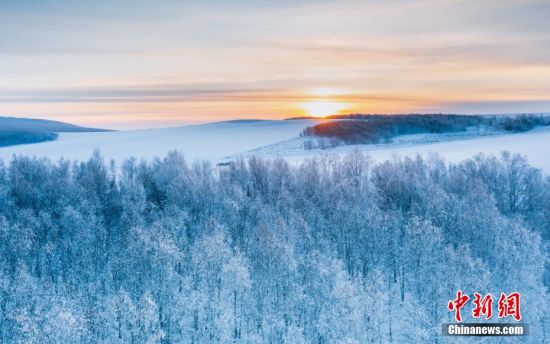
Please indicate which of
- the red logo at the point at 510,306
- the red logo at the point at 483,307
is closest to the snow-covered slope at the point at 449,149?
the red logo at the point at 510,306

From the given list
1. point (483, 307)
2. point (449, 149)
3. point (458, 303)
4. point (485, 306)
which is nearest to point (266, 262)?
point (458, 303)

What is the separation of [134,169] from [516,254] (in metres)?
88.7

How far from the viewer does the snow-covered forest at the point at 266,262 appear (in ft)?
144

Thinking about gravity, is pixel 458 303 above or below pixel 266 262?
below

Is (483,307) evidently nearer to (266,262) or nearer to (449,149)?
(266,262)

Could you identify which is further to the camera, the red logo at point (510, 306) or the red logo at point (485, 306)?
the red logo at point (510, 306)

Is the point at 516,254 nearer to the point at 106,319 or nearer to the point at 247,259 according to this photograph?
the point at 247,259

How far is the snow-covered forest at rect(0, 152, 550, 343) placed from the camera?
1727 inches

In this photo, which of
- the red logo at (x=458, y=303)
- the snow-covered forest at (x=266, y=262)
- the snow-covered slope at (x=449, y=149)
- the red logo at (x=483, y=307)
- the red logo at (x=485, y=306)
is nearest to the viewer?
the snow-covered forest at (x=266, y=262)

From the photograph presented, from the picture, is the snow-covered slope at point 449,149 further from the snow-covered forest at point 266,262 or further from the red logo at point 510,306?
the red logo at point 510,306

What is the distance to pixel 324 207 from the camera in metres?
73.6

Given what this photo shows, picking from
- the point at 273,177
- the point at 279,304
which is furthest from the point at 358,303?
the point at 273,177

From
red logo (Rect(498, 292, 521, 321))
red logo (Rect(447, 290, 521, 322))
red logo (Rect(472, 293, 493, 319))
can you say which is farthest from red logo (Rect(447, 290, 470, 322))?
red logo (Rect(498, 292, 521, 321))

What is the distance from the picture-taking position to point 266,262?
171 ft
